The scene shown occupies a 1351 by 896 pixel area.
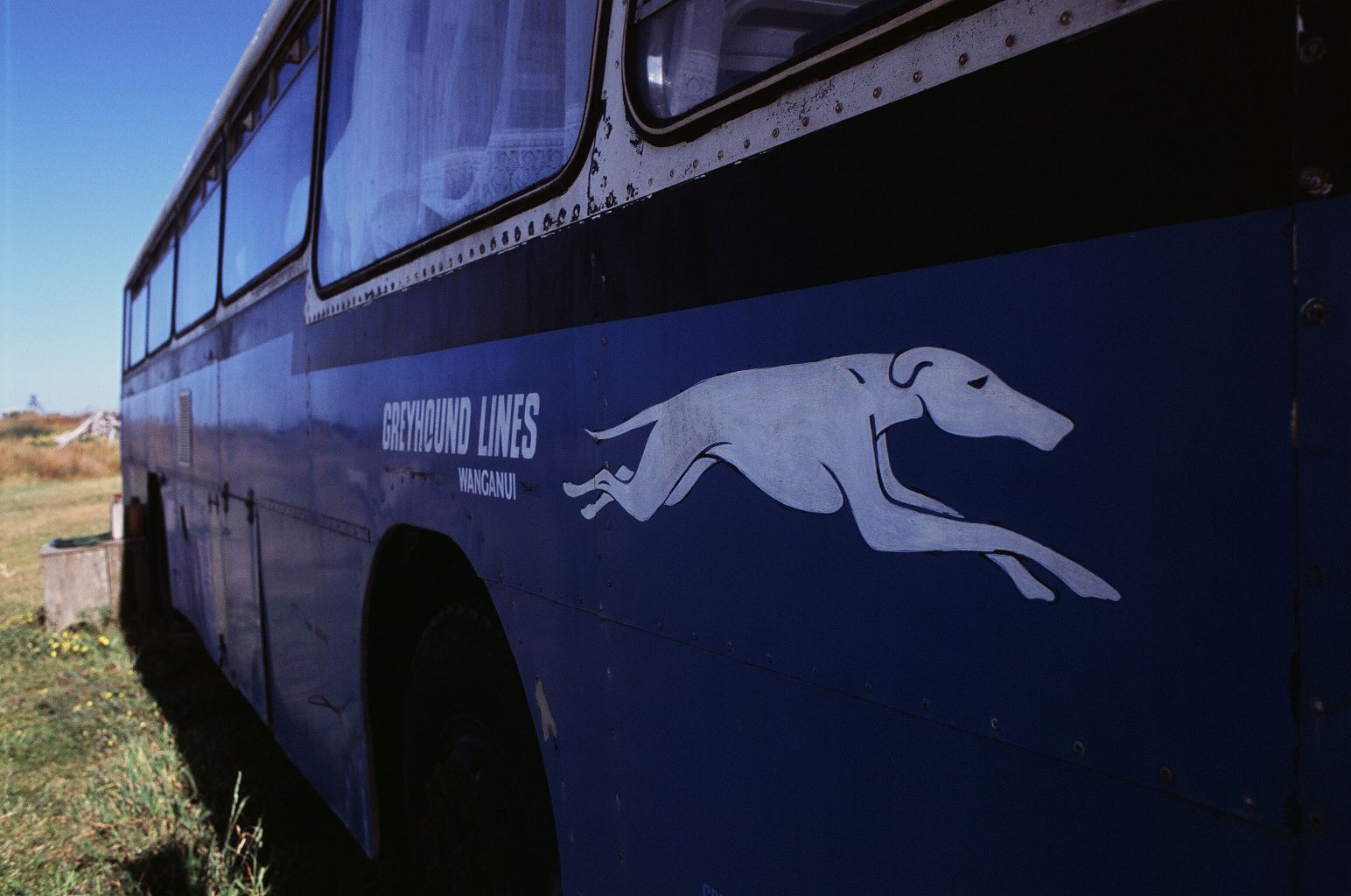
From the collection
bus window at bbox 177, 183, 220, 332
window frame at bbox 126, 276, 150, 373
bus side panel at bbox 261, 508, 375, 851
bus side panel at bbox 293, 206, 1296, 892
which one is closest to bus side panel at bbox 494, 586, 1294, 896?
bus side panel at bbox 293, 206, 1296, 892

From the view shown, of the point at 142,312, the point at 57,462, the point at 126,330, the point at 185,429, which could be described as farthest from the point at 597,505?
the point at 57,462

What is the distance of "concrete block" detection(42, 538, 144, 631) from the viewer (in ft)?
27.9

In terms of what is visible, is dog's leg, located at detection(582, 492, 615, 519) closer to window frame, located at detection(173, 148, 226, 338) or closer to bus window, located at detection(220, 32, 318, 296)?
bus window, located at detection(220, 32, 318, 296)

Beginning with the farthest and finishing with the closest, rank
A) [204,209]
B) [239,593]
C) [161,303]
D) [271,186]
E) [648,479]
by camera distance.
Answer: [161,303]
[204,209]
[239,593]
[271,186]
[648,479]

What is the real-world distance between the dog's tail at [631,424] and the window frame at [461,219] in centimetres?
49

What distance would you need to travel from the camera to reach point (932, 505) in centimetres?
106

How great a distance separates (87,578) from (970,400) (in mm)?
9714

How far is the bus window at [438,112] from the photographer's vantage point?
1893 millimetres

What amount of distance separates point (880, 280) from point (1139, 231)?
1.02ft

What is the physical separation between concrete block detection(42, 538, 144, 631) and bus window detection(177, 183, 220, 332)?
3376 millimetres

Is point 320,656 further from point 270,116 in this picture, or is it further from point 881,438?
point 881,438

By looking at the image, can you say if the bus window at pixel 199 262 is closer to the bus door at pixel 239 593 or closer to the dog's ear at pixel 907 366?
the bus door at pixel 239 593

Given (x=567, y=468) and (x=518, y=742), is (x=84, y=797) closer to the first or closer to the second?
(x=518, y=742)

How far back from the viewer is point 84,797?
14.5 feet
